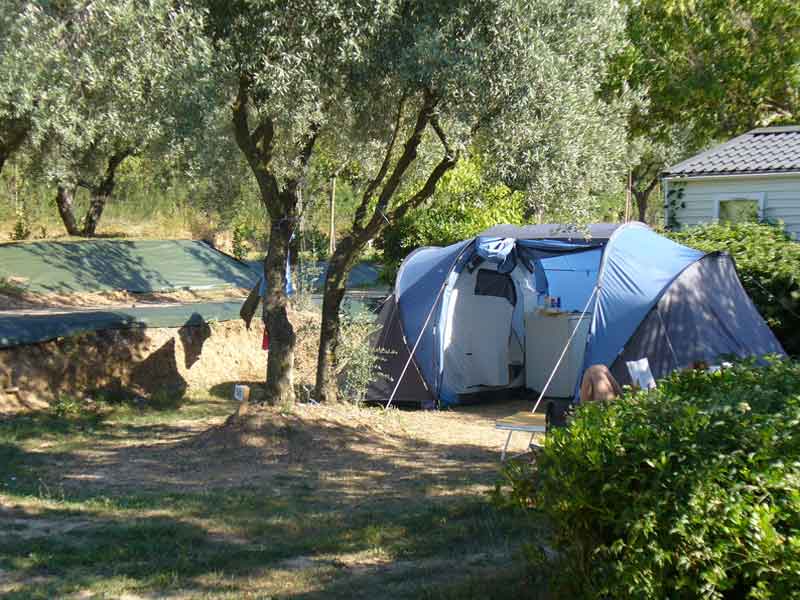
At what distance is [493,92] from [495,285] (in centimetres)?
502

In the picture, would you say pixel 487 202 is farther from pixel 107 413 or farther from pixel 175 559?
pixel 175 559

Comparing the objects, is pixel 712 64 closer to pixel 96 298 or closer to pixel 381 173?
pixel 381 173

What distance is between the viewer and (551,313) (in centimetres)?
1242

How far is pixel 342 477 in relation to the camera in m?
7.85

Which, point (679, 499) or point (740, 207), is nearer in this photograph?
point (679, 499)

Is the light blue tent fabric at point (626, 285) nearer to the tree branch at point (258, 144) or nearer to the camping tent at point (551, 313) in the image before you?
the camping tent at point (551, 313)

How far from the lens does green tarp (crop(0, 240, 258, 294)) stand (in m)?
20.6

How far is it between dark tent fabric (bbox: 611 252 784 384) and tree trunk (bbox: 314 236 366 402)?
3.15 metres

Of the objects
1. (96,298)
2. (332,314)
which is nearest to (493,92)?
(332,314)

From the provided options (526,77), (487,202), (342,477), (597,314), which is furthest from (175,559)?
(487,202)

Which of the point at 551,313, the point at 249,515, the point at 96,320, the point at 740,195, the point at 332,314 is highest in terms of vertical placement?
the point at 740,195

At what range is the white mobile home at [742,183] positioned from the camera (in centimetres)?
1464

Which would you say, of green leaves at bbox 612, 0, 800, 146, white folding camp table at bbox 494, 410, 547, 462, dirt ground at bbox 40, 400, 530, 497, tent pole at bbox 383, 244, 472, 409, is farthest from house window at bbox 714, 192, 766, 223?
white folding camp table at bbox 494, 410, 547, 462

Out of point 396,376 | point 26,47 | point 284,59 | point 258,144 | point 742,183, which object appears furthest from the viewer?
point 742,183
